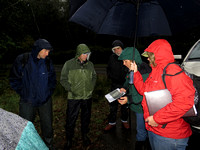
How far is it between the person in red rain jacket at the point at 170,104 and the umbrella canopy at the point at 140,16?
0.81 meters

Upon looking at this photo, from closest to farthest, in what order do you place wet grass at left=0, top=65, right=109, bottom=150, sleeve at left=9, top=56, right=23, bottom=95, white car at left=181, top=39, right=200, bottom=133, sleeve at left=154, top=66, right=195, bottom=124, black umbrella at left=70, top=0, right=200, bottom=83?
sleeve at left=154, top=66, right=195, bottom=124 → black umbrella at left=70, top=0, right=200, bottom=83 → sleeve at left=9, top=56, right=23, bottom=95 → white car at left=181, top=39, right=200, bottom=133 → wet grass at left=0, top=65, right=109, bottom=150

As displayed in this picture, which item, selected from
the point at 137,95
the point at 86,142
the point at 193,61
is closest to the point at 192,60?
the point at 193,61

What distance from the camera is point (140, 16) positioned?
2.71 metres

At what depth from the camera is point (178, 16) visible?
2.40 meters

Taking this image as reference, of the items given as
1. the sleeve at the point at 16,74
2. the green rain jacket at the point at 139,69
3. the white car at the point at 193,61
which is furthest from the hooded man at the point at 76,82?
the white car at the point at 193,61

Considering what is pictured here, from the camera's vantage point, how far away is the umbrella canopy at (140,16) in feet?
7.55

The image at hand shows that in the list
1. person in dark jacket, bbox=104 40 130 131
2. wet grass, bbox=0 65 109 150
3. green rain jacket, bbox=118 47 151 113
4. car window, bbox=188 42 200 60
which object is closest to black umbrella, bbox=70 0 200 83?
green rain jacket, bbox=118 47 151 113

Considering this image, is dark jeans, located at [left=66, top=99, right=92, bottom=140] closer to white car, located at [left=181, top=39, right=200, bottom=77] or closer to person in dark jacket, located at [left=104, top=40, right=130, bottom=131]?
person in dark jacket, located at [left=104, top=40, right=130, bottom=131]

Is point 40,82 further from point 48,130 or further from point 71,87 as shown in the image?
point 48,130

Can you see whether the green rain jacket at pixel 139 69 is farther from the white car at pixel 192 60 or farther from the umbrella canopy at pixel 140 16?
the white car at pixel 192 60

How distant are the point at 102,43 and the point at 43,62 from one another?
25199 millimetres

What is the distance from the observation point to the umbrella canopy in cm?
230

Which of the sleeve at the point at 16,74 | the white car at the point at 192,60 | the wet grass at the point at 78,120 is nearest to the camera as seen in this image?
the sleeve at the point at 16,74

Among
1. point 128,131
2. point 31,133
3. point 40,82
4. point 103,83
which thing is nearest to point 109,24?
point 40,82
